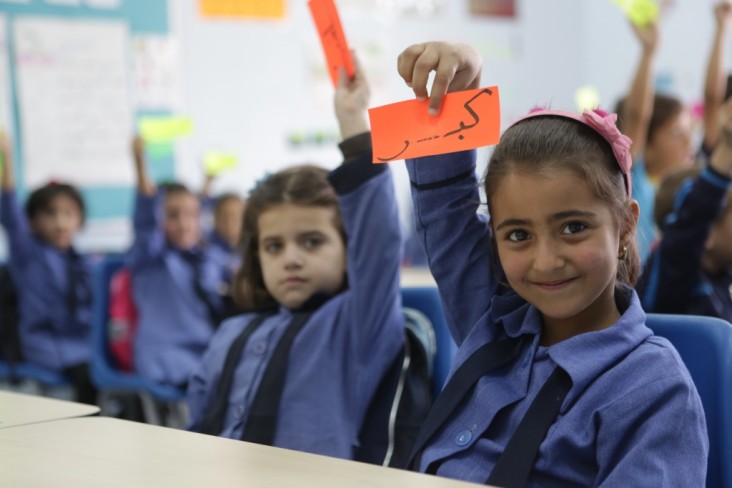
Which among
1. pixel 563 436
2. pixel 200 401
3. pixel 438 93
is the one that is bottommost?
pixel 200 401

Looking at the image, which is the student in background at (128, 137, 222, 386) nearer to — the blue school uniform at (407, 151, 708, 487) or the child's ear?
the blue school uniform at (407, 151, 708, 487)

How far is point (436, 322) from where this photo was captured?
161cm

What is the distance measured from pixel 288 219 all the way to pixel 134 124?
342 centimetres

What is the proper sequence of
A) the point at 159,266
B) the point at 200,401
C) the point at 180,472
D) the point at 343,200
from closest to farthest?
the point at 180,472
the point at 343,200
the point at 200,401
the point at 159,266

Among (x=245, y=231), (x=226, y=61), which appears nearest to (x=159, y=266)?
(x=245, y=231)

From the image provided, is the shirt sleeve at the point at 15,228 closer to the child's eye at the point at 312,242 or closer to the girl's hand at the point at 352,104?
the child's eye at the point at 312,242

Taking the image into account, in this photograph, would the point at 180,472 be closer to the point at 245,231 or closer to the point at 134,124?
the point at 245,231

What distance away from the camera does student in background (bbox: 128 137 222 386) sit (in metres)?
3.18

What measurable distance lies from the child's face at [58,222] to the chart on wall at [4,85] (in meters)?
0.84

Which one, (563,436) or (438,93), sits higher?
(438,93)

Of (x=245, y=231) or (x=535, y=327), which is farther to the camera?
(x=245, y=231)

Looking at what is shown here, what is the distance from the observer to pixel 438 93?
3.58 feet

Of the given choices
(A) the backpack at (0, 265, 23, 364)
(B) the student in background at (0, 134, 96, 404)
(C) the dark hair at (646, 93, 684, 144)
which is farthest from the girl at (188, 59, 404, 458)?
(A) the backpack at (0, 265, 23, 364)

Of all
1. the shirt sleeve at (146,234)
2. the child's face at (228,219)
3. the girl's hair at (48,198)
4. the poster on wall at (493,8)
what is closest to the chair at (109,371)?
the shirt sleeve at (146,234)
